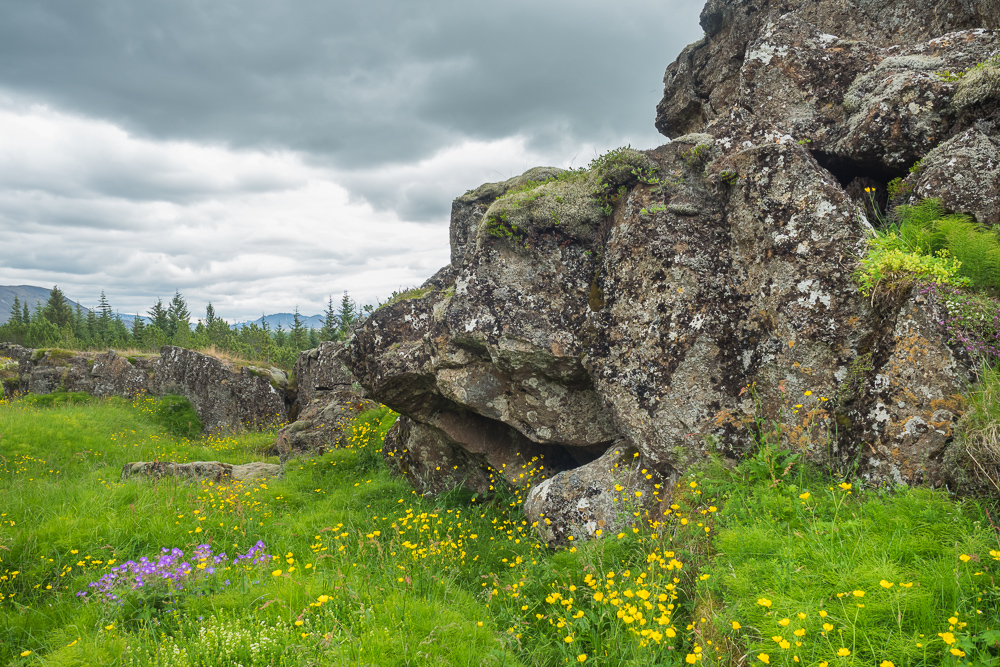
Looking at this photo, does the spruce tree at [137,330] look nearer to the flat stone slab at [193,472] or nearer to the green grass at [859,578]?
the flat stone slab at [193,472]

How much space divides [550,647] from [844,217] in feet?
19.6

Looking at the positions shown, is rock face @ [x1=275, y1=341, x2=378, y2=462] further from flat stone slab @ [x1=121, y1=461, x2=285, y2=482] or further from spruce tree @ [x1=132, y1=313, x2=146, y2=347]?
spruce tree @ [x1=132, y1=313, x2=146, y2=347]

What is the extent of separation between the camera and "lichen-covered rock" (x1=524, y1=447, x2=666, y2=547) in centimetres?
650

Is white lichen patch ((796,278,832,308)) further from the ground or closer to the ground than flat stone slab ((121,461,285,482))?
further from the ground

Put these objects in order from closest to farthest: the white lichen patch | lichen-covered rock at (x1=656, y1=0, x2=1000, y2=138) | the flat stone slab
Answer: the white lichen patch, lichen-covered rock at (x1=656, y1=0, x2=1000, y2=138), the flat stone slab

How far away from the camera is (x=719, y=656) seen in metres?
3.85

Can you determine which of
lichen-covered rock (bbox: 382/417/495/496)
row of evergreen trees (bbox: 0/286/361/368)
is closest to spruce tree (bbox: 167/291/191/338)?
row of evergreen trees (bbox: 0/286/361/368)

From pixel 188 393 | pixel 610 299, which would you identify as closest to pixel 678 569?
pixel 610 299

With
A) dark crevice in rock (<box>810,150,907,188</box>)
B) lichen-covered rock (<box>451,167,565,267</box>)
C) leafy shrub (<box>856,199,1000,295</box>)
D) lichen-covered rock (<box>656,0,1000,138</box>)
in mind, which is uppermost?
lichen-covered rock (<box>656,0,1000,138</box>)

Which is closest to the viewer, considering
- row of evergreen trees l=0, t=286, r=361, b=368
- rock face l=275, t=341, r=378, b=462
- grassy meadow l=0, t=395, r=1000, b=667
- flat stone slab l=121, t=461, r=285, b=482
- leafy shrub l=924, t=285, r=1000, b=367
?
grassy meadow l=0, t=395, r=1000, b=667

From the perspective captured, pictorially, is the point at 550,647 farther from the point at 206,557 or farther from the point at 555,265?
the point at 555,265

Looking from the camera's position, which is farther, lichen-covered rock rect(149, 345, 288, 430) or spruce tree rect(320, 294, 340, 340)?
spruce tree rect(320, 294, 340, 340)

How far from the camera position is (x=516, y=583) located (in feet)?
19.0

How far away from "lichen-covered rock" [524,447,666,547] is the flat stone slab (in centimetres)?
709
